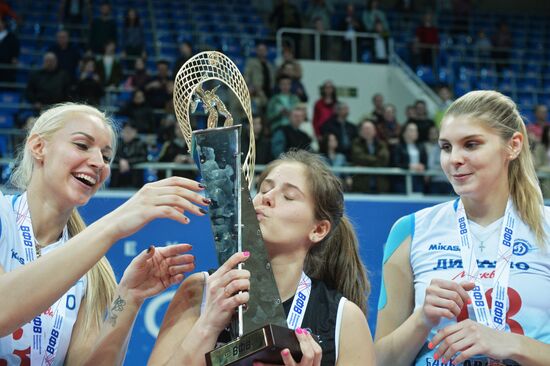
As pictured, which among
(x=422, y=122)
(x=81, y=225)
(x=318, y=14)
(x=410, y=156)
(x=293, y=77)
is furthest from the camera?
→ (x=318, y=14)

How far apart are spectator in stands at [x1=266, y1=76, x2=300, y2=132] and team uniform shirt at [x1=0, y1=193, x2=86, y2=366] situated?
6194mm

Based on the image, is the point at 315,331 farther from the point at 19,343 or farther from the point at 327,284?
the point at 19,343

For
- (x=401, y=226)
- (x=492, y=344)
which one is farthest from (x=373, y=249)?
(x=492, y=344)

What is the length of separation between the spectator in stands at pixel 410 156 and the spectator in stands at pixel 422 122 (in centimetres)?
21

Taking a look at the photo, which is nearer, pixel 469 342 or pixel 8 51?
pixel 469 342

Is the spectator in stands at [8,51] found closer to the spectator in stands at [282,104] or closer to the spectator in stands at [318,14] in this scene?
the spectator in stands at [282,104]

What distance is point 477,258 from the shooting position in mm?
2797

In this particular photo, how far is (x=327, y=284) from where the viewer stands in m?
2.90

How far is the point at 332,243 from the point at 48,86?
6.68 metres

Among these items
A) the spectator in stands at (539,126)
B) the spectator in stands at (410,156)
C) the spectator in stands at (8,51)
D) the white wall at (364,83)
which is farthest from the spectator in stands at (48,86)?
the spectator in stands at (539,126)

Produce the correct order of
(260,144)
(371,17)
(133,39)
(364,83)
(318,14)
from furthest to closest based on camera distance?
1. (371,17)
2. (318,14)
3. (364,83)
4. (133,39)
5. (260,144)

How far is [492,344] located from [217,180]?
986 millimetres

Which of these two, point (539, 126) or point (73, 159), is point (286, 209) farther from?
point (539, 126)

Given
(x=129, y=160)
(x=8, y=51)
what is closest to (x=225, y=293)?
(x=129, y=160)
